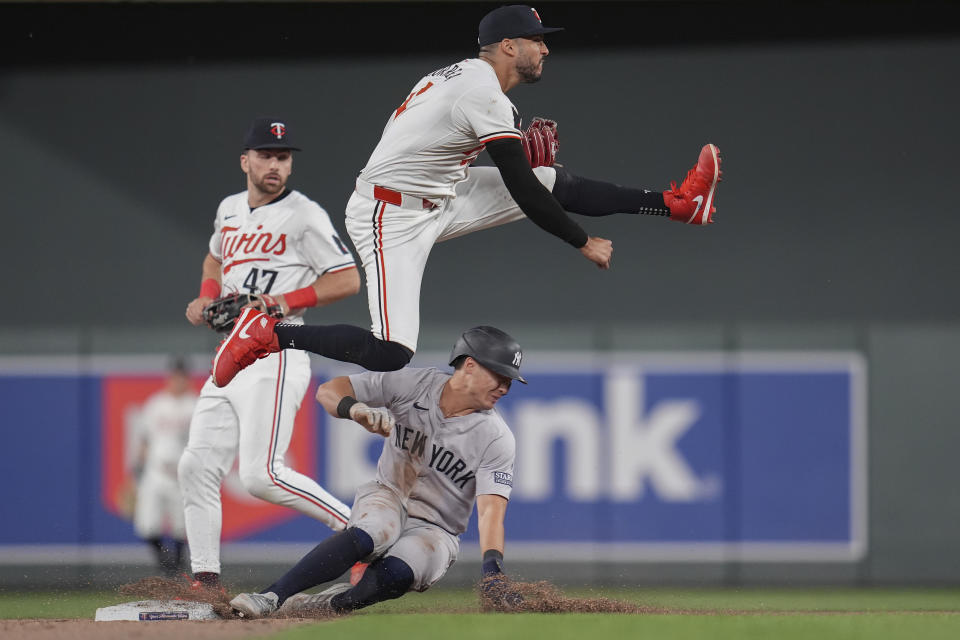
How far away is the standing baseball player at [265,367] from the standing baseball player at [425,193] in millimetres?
488

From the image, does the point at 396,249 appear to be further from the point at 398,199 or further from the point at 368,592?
the point at 368,592

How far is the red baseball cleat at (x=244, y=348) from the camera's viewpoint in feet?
14.3

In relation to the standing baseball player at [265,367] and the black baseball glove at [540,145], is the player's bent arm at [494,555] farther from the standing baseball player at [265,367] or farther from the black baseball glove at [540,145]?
the black baseball glove at [540,145]

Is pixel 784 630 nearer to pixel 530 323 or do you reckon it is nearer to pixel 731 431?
pixel 731 431

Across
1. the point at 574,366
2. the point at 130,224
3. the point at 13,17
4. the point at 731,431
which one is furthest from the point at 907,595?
the point at 13,17

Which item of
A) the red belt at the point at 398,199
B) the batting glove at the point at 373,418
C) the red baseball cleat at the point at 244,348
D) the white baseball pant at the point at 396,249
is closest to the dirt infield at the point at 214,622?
the batting glove at the point at 373,418

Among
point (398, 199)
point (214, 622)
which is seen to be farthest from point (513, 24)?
point (214, 622)

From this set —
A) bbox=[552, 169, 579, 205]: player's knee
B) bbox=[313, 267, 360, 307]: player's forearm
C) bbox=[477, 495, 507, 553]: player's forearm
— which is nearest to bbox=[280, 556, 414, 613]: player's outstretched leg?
bbox=[477, 495, 507, 553]: player's forearm

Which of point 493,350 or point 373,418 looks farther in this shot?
point 493,350

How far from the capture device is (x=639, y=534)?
334 inches

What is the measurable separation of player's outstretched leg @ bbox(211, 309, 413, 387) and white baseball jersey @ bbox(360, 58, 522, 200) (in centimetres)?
54

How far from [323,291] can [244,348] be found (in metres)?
0.65

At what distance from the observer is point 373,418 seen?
4.04 meters

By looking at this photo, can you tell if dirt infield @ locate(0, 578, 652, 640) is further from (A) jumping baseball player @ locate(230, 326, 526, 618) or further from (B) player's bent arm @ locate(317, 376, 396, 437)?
(B) player's bent arm @ locate(317, 376, 396, 437)
